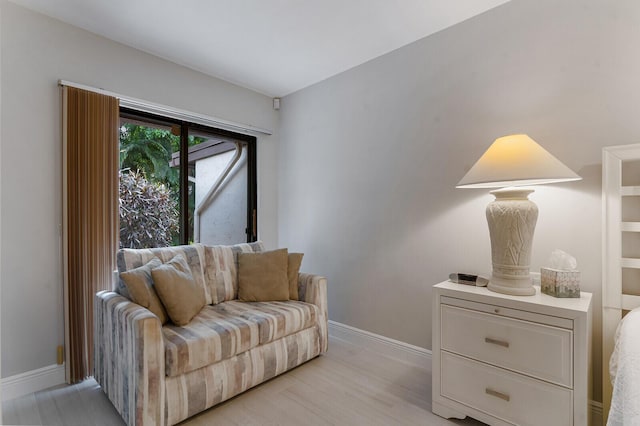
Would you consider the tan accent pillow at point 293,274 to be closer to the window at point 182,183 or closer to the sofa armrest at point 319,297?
the sofa armrest at point 319,297

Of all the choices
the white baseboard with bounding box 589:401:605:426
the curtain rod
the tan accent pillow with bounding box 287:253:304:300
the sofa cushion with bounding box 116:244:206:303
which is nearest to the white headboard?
the white baseboard with bounding box 589:401:605:426

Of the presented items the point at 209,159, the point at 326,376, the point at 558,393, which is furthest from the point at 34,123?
the point at 558,393

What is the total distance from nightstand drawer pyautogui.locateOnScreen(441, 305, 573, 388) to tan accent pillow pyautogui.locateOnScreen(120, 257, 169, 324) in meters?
1.75

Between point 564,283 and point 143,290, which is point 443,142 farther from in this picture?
point 143,290

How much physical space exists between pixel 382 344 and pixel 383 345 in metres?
0.01

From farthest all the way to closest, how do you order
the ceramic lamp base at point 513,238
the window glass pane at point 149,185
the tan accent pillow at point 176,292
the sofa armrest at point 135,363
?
1. the window glass pane at point 149,185
2. the tan accent pillow at point 176,292
3. the ceramic lamp base at point 513,238
4. the sofa armrest at point 135,363

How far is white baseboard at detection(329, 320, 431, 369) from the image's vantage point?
2623 millimetres

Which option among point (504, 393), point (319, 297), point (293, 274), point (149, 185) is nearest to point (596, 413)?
point (504, 393)

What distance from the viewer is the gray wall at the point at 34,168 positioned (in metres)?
2.23

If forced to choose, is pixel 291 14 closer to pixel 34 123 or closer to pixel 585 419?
pixel 34 123

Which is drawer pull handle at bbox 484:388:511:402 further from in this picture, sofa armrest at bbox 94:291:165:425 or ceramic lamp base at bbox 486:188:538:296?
sofa armrest at bbox 94:291:165:425

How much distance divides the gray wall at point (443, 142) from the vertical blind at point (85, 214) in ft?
5.83

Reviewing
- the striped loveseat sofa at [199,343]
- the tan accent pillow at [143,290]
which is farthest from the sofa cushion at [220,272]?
the tan accent pillow at [143,290]

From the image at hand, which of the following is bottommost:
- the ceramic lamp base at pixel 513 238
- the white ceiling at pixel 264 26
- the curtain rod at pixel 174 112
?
the ceramic lamp base at pixel 513 238
